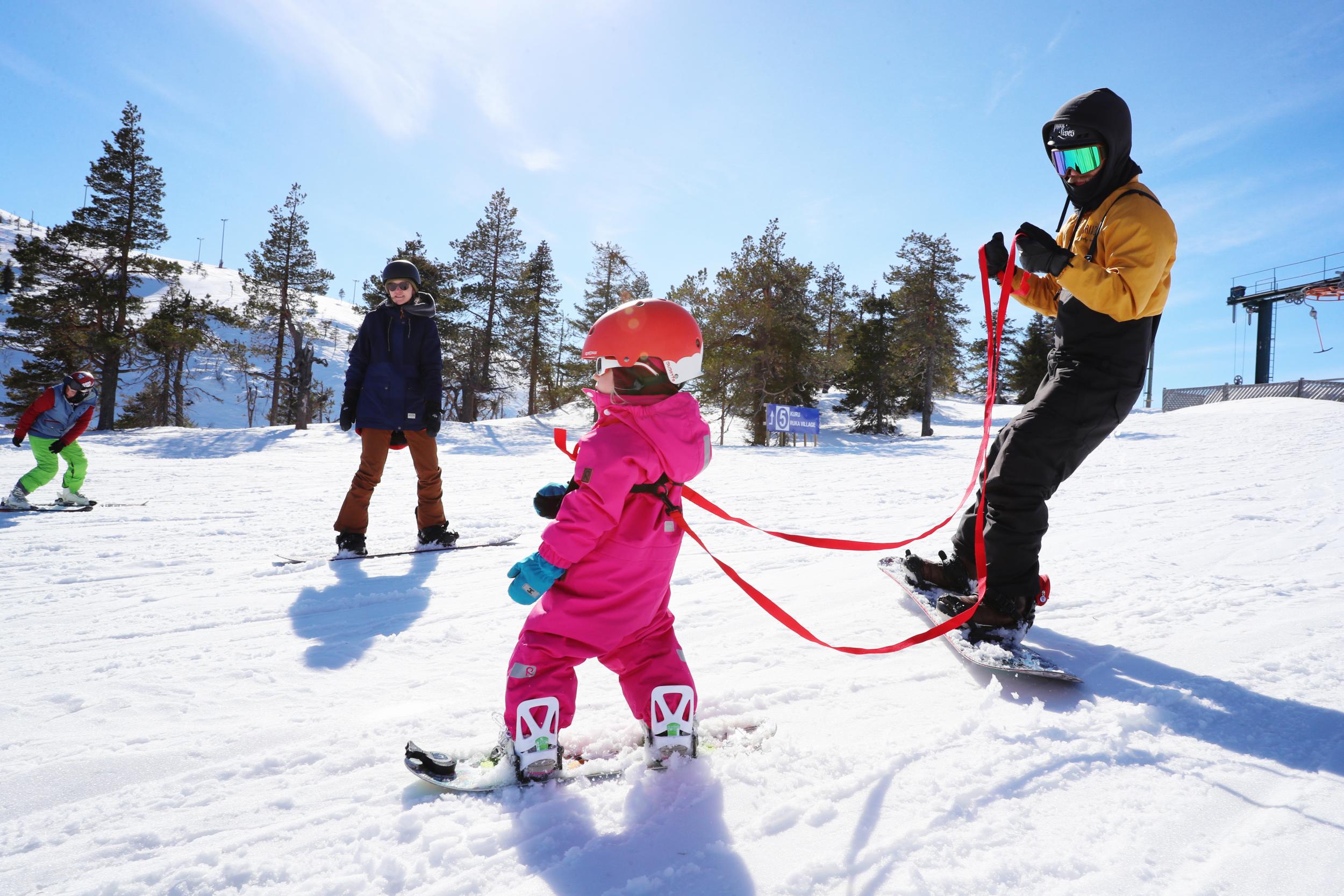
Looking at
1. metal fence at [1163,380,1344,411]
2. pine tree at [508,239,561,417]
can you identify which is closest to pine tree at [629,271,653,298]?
pine tree at [508,239,561,417]

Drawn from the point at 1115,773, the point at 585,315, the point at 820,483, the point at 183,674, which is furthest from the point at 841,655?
the point at 585,315

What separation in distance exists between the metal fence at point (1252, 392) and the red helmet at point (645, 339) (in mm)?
33106

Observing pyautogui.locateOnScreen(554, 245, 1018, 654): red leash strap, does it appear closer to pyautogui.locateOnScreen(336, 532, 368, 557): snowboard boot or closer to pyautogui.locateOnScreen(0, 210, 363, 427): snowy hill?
pyautogui.locateOnScreen(336, 532, 368, 557): snowboard boot

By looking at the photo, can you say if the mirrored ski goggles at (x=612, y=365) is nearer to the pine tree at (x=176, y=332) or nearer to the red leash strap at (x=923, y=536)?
the red leash strap at (x=923, y=536)

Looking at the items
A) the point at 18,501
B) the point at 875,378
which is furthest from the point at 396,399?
the point at 875,378

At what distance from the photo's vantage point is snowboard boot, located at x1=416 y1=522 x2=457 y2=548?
203 inches

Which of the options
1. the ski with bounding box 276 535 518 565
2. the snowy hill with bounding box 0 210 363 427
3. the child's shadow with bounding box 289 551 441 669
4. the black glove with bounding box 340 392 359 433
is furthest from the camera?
the snowy hill with bounding box 0 210 363 427

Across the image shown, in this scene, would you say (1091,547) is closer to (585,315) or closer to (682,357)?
(682,357)

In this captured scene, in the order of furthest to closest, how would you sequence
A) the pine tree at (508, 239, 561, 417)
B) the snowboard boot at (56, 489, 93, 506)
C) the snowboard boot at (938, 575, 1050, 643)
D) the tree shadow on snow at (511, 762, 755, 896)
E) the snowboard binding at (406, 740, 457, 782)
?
1. the pine tree at (508, 239, 561, 417)
2. the snowboard boot at (56, 489, 93, 506)
3. the snowboard boot at (938, 575, 1050, 643)
4. the snowboard binding at (406, 740, 457, 782)
5. the tree shadow on snow at (511, 762, 755, 896)

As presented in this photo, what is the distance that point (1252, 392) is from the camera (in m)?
28.7

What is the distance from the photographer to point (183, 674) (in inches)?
104

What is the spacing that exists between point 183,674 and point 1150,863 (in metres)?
3.49

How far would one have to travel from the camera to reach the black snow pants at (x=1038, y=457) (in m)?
2.64

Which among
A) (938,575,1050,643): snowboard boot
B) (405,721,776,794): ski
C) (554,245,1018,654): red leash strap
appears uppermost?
(554,245,1018,654): red leash strap
